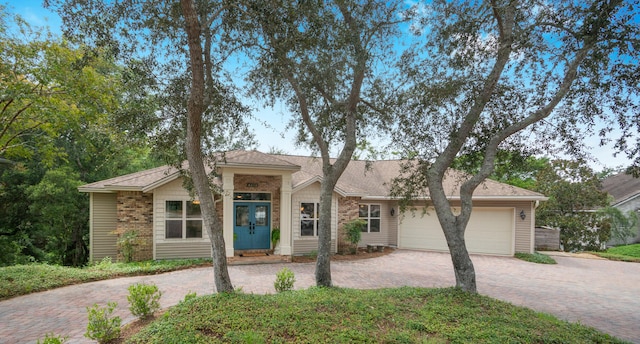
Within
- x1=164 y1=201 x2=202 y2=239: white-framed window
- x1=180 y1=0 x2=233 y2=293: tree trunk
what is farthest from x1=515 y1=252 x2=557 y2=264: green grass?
x1=164 y1=201 x2=202 y2=239: white-framed window

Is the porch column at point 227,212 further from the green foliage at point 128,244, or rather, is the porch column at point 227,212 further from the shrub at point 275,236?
the green foliage at point 128,244

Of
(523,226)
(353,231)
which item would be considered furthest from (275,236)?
(523,226)

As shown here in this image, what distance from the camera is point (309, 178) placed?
13.4 m

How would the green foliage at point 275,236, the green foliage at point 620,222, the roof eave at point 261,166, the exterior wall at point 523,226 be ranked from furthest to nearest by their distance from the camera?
1. the green foliage at point 620,222
2. the exterior wall at point 523,226
3. the green foliage at point 275,236
4. the roof eave at point 261,166

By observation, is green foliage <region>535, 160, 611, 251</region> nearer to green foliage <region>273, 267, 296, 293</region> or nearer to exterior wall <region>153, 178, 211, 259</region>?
green foliage <region>273, 267, 296, 293</region>

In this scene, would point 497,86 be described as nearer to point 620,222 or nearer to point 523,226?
point 523,226

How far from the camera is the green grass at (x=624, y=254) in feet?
49.7

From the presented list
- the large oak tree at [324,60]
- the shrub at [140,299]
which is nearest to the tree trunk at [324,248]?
the large oak tree at [324,60]

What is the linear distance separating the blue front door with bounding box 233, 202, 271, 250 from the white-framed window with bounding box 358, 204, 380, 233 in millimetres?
5129

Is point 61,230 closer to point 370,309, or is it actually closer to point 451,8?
point 370,309

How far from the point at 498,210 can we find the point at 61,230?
67.3 feet

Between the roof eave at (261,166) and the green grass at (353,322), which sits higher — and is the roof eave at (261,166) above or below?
above

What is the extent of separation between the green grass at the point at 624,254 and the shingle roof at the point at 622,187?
4.52 meters

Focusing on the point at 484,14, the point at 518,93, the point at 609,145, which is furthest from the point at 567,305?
the point at 484,14
